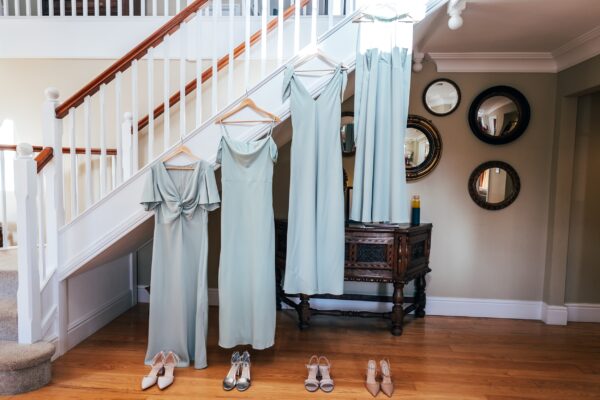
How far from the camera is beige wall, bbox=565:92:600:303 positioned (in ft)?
10.5

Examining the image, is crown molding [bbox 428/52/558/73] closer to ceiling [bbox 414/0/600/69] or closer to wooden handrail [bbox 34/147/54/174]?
ceiling [bbox 414/0/600/69]

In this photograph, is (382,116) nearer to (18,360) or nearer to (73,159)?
(73,159)

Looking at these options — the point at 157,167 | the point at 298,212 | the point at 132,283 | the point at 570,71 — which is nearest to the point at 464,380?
the point at 298,212

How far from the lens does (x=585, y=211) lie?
3248mm

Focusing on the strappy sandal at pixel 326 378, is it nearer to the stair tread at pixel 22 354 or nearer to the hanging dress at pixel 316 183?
the hanging dress at pixel 316 183

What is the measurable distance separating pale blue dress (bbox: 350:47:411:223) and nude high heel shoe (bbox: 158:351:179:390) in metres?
1.41

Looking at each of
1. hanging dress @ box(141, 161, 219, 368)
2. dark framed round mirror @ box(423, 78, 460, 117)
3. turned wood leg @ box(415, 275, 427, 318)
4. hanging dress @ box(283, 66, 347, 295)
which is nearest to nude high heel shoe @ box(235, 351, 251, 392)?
hanging dress @ box(141, 161, 219, 368)

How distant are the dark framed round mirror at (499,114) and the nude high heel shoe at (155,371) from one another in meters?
2.93

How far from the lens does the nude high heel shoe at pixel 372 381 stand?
214 centimetres

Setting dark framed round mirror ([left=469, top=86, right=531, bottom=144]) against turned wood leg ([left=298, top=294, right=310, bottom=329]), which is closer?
turned wood leg ([left=298, top=294, right=310, bottom=329])

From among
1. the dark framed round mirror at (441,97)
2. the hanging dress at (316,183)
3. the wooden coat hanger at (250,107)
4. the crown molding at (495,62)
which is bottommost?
the hanging dress at (316,183)

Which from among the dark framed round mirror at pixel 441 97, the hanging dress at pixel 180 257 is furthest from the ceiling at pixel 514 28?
the hanging dress at pixel 180 257

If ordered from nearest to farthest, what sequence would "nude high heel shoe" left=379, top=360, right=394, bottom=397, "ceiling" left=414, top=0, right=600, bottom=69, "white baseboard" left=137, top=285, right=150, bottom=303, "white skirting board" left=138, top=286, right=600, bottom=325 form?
1. "nude high heel shoe" left=379, top=360, right=394, bottom=397
2. "ceiling" left=414, top=0, right=600, bottom=69
3. "white skirting board" left=138, top=286, right=600, bottom=325
4. "white baseboard" left=137, top=285, right=150, bottom=303

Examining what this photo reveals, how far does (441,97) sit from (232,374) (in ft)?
8.77
